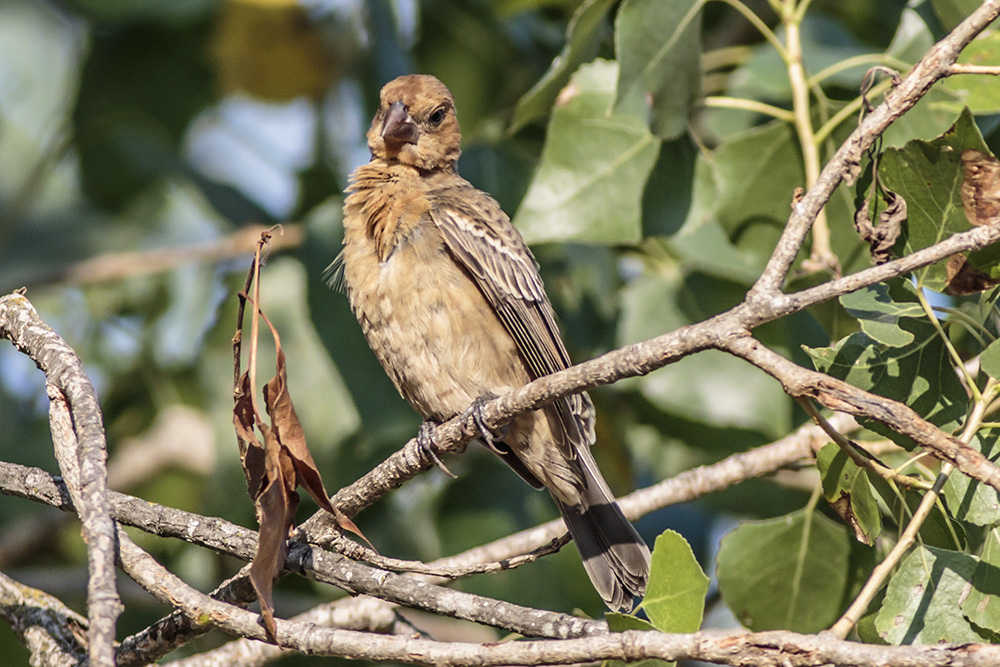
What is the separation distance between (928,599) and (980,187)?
992mm

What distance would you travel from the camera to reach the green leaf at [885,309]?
91.9 inches

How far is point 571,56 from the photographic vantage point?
3557mm

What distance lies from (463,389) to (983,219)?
1.87 metres

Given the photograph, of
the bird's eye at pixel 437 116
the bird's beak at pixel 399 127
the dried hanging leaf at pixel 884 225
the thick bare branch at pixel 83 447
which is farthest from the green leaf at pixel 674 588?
the bird's eye at pixel 437 116

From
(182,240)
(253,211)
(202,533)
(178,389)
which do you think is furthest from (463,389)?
(182,240)

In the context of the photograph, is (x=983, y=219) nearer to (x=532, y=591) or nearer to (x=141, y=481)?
(x=532, y=591)

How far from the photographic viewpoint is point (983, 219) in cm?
251

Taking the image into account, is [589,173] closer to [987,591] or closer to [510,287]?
[510,287]

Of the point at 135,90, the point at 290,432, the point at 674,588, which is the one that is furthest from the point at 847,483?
the point at 135,90

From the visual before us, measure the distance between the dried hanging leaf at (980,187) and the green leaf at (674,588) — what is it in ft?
3.73

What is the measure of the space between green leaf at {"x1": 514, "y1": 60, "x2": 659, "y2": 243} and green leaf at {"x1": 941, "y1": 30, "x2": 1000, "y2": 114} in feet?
3.35

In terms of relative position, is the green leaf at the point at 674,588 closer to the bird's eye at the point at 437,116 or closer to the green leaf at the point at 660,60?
the green leaf at the point at 660,60

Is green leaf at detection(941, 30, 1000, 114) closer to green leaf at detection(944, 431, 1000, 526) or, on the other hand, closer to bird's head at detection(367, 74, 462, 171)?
green leaf at detection(944, 431, 1000, 526)

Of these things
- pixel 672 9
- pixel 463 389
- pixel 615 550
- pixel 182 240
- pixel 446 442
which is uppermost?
pixel 182 240
